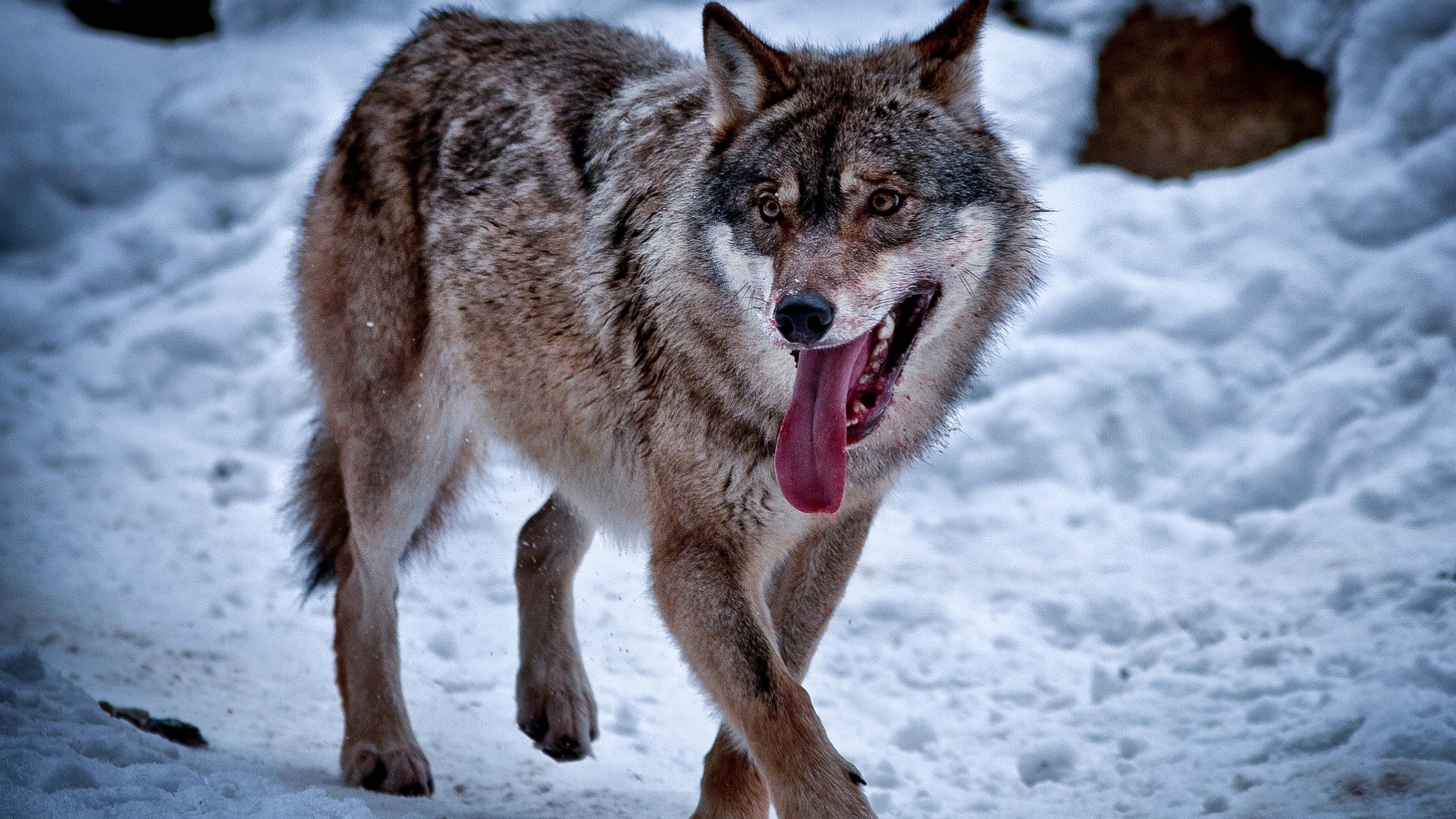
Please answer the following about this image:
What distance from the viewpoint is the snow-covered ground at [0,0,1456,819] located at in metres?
3.54

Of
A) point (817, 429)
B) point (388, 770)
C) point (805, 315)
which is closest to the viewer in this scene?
point (805, 315)

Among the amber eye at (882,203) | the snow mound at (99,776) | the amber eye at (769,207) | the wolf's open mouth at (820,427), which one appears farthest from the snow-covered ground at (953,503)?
the amber eye at (882,203)

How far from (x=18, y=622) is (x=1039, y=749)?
3.40 meters

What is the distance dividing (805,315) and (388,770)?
1925 millimetres

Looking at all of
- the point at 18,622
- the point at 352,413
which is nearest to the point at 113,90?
the point at 18,622

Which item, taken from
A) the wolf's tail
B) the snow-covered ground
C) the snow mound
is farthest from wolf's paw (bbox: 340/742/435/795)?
the wolf's tail

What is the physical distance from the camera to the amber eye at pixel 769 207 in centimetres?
280

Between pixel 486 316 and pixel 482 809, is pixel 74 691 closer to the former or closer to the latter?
pixel 482 809

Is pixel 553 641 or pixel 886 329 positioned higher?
pixel 886 329

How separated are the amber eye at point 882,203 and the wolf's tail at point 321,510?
2.21 metres

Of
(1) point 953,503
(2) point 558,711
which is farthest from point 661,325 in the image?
(1) point 953,503

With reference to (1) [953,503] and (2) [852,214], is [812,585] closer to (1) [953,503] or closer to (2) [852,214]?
(2) [852,214]

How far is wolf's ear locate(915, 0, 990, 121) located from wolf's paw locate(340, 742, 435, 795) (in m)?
2.33

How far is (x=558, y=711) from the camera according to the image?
12.8ft
